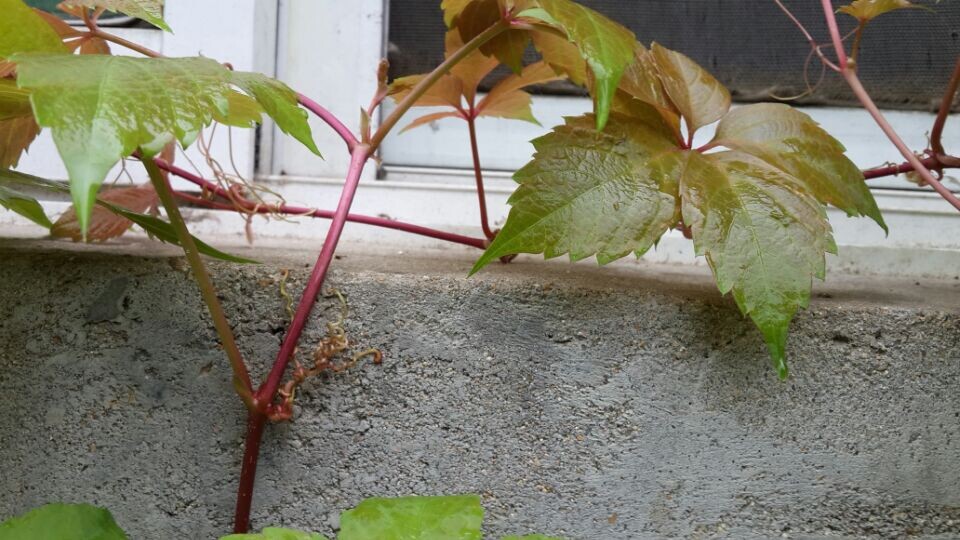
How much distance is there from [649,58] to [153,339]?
0.47m

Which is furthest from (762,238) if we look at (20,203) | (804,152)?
(20,203)

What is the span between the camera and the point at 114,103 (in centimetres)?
37

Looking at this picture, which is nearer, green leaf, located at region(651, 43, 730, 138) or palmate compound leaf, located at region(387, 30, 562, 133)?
green leaf, located at region(651, 43, 730, 138)

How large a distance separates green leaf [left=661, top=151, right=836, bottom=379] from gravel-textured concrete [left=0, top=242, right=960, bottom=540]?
0.21 feet

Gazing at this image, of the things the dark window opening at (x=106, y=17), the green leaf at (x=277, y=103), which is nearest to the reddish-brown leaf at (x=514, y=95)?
the green leaf at (x=277, y=103)

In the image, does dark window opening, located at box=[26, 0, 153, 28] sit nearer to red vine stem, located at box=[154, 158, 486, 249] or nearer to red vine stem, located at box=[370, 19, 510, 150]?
red vine stem, located at box=[154, 158, 486, 249]

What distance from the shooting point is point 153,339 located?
1.96 ft

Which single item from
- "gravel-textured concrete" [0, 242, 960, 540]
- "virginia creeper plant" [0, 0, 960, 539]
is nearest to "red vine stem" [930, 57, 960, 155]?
"virginia creeper plant" [0, 0, 960, 539]

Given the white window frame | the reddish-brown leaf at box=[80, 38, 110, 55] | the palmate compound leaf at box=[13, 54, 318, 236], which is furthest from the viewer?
the white window frame

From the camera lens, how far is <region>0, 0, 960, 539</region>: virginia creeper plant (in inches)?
15.5

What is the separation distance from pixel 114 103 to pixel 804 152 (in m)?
0.52

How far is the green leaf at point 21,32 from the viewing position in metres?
0.43

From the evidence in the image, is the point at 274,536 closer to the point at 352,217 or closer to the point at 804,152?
the point at 352,217

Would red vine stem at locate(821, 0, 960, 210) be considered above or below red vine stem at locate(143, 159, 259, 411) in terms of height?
above
